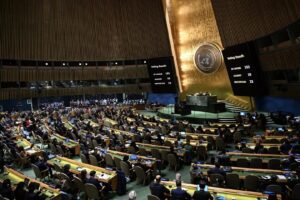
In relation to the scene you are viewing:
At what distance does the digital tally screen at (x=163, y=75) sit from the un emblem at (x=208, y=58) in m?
3.00

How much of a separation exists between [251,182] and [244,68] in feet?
45.3

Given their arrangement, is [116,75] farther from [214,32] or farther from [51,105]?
[214,32]

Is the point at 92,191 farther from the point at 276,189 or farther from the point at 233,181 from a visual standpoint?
the point at 276,189

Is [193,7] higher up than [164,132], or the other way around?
[193,7]

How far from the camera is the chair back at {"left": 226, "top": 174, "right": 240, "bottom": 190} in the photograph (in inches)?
303

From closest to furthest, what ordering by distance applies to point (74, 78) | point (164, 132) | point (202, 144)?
point (202, 144)
point (164, 132)
point (74, 78)

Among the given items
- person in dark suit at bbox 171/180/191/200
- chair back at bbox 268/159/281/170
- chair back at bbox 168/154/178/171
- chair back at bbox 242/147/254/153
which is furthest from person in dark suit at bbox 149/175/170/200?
chair back at bbox 242/147/254/153

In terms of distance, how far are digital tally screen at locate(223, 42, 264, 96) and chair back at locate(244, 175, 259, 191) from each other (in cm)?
1303

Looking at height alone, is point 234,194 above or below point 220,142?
below

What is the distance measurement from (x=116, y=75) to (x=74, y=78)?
5.46m

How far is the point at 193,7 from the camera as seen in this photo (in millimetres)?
27797

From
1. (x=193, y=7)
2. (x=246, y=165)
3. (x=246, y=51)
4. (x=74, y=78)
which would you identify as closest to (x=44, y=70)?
(x=74, y=78)

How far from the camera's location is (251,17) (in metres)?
17.4

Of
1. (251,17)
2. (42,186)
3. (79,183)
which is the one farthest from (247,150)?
(251,17)
